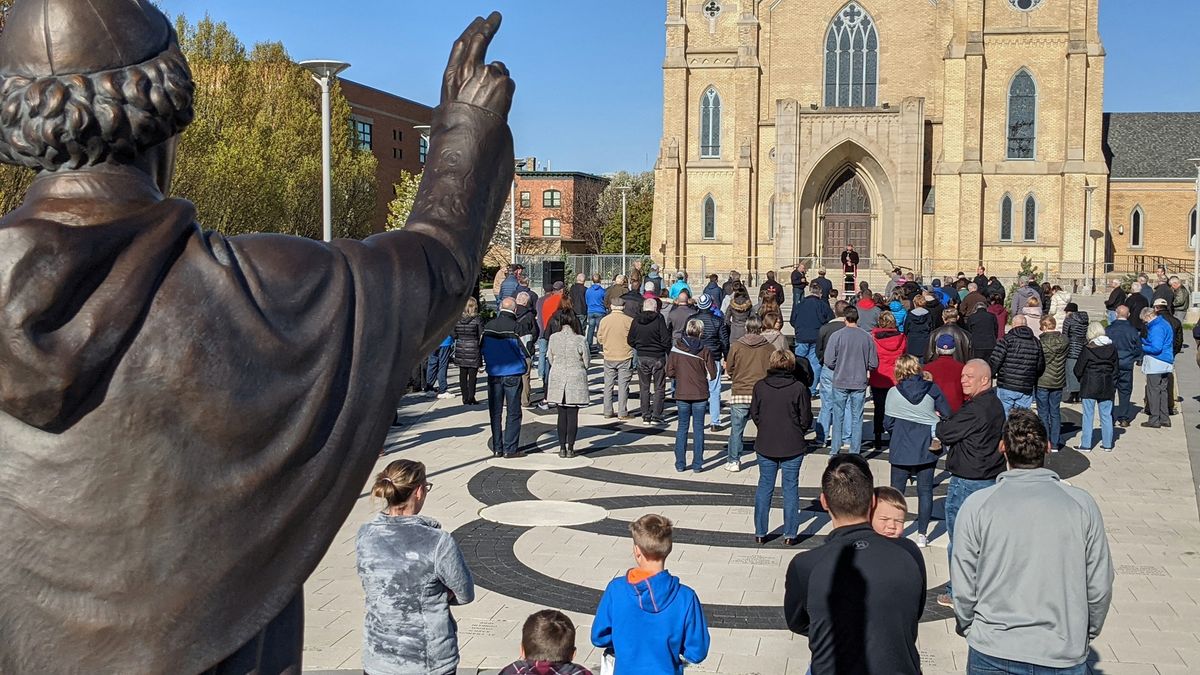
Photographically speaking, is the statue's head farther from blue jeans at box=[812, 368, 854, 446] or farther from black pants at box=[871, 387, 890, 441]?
black pants at box=[871, 387, 890, 441]

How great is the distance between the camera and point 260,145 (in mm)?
38969

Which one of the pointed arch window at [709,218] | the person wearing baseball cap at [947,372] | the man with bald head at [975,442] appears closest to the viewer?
the man with bald head at [975,442]

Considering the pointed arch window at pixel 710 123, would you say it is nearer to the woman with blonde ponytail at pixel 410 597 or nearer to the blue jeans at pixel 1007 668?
the blue jeans at pixel 1007 668

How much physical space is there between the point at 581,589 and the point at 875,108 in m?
42.1

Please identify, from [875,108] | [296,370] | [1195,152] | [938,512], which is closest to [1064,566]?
[296,370]

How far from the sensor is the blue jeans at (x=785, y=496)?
1071cm

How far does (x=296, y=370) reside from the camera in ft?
5.36

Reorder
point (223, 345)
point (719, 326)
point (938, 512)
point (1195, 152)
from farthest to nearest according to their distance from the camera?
point (1195, 152), point (719, 326), point (938, 512), point (223, 345)

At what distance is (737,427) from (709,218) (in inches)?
1539

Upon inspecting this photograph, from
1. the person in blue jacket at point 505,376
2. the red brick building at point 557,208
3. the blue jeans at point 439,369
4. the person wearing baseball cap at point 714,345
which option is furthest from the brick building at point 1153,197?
the person in blue jacket at point 505,376

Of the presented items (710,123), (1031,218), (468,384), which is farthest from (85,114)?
(710,123)

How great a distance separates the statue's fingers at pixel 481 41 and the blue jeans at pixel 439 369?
18198mm

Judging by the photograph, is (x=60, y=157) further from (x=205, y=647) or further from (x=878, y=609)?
(x=878, y=609)

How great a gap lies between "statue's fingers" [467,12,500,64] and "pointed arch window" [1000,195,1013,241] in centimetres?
4983
